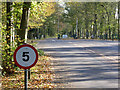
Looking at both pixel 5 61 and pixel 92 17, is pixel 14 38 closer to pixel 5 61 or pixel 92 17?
pixel 5 61

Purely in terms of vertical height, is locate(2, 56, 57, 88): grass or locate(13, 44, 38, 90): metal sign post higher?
locate(13, 44, 38, 90): metal sign post

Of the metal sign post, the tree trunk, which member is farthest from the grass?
the metal sign post

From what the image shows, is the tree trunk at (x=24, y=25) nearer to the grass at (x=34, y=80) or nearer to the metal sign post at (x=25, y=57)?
the grass at (x=34, y=80)

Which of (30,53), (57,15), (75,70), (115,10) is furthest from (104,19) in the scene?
(30,53)

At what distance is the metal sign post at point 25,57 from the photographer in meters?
6.79

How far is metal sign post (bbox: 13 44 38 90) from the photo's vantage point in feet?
22.3

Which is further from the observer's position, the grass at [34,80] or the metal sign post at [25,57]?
the grass at [34,80]

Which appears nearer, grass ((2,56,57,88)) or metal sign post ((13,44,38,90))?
metal sign post ((13,44,38,90))

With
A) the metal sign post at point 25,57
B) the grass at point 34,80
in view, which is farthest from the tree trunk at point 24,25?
the metal sign post at point 25,57

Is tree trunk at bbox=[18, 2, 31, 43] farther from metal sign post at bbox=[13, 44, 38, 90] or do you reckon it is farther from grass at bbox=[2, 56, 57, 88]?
metal sign post at bbox=[13, 44, 38, 90]

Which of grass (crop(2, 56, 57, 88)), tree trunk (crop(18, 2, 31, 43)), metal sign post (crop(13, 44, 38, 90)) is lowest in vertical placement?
grass (crop(2, 56, 57, 88))

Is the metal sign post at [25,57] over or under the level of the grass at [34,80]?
over

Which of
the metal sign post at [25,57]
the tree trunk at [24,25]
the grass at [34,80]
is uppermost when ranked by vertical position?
the tree trunk at [24,25]

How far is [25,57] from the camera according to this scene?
6863 millimetres
